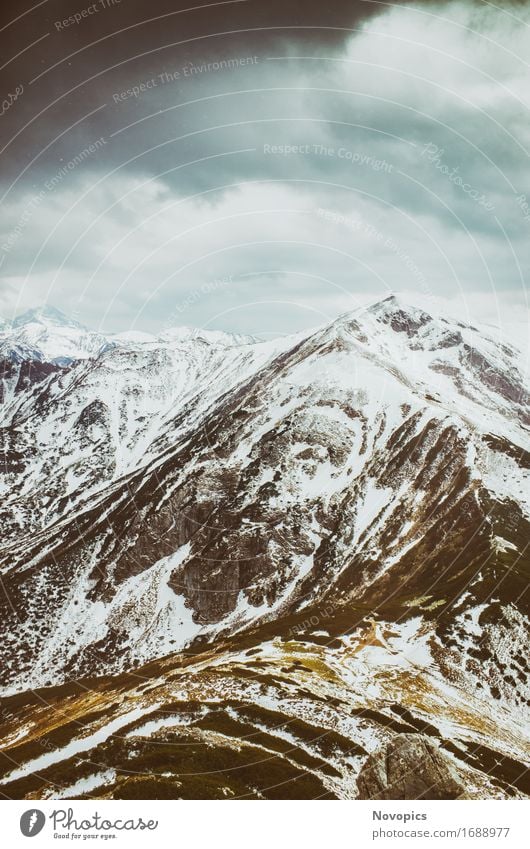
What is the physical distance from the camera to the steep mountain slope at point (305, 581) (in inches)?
1460

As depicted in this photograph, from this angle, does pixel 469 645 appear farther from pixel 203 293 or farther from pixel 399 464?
pixel 399 464

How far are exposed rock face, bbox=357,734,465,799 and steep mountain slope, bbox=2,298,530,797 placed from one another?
1493 millimetres

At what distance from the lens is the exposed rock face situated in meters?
23.7

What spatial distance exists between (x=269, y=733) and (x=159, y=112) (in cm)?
3930
